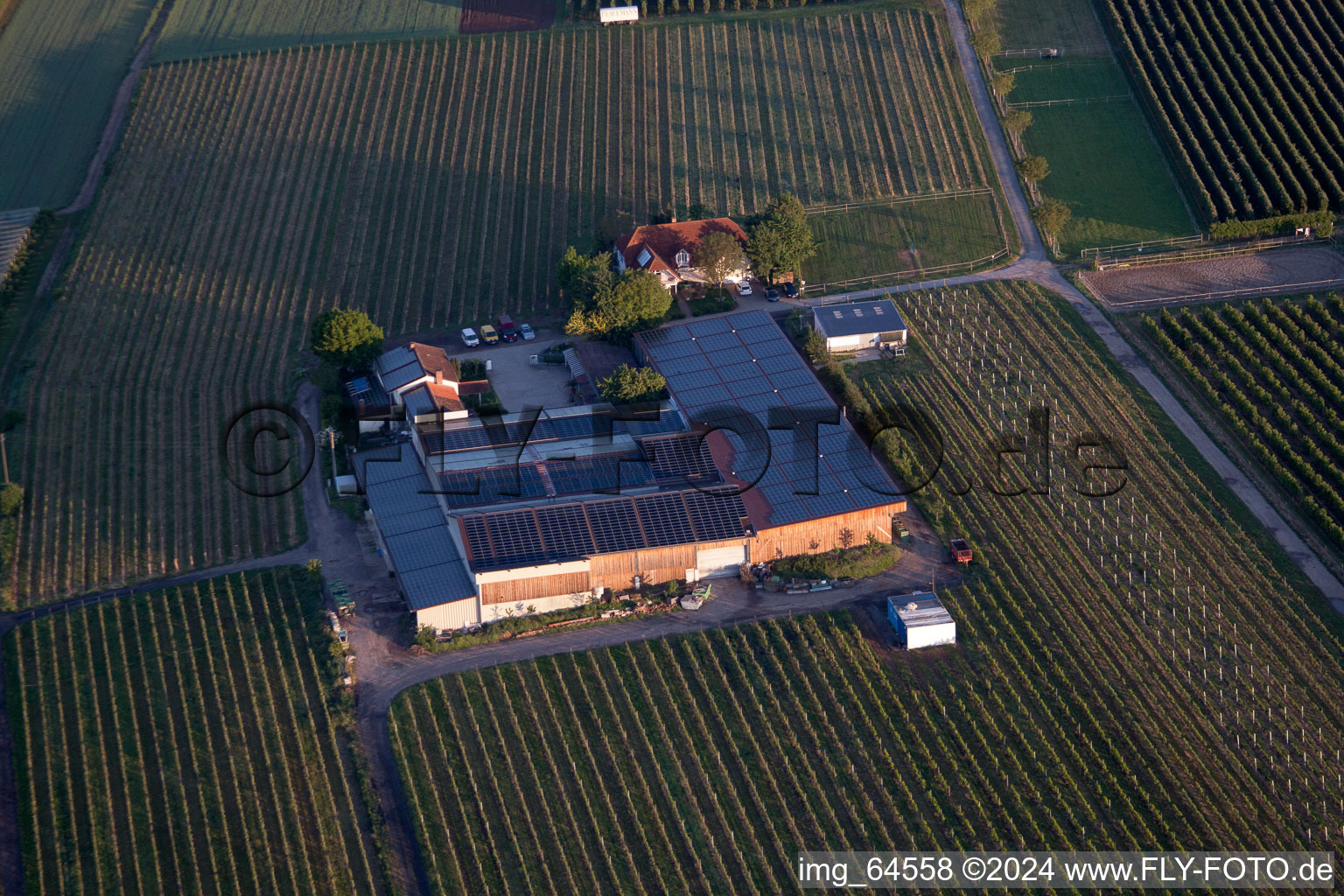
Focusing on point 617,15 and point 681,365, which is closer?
point 681,365

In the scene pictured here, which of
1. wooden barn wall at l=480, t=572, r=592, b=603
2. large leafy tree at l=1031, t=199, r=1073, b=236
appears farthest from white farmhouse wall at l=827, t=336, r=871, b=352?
wooden barn wall at l=480, t=572, r=592, b=603

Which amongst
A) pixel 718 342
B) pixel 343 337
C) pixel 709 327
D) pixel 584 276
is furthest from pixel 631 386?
pixel 343 337

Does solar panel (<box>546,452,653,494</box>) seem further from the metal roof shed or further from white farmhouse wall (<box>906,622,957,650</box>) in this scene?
the metal roof shed

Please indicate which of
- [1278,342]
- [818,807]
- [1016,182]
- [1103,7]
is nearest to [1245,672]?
[818,807]

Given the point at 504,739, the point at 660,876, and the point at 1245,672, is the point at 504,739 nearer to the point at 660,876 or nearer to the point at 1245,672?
the point at 660,876

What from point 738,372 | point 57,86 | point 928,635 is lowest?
point 928,635

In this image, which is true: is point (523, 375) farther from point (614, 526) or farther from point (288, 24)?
point (288, 24)

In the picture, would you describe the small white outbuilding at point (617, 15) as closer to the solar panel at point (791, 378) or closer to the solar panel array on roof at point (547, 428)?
the solar panel at point (791, 378)

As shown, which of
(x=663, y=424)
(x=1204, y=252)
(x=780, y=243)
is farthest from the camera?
(x=1204, y=252)
